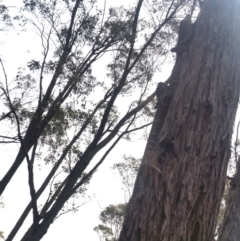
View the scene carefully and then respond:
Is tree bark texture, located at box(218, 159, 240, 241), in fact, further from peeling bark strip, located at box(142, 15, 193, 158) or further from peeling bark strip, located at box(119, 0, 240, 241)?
peeling bark strip, located at box(119, 0, 240, 241)

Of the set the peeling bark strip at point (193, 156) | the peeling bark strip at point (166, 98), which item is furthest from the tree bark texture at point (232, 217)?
the peeling bark strip at point (193, 156)

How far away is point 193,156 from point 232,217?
4221 mm

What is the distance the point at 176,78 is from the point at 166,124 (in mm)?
551

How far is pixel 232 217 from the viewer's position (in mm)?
5992

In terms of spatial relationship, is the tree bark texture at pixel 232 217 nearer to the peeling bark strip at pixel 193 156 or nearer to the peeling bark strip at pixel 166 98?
the peeling bark strip at pixel 166 98

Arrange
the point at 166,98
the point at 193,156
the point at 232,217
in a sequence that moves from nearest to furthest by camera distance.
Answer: the point at 193,156, the point at 166,98, the point at 232,217

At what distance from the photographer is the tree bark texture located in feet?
19.0

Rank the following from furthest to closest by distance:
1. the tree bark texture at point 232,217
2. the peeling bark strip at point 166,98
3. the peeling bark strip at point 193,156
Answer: the tree bark texture at point 232,217, the peeling bark strip at point 166,98, the peeling bark strip at point 193,156

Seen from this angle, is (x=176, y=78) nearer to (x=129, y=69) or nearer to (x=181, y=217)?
(x=181, y=217)

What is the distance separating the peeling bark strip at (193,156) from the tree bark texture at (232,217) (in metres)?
3.85

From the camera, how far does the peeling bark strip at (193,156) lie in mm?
2068

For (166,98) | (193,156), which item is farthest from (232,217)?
(193,156)

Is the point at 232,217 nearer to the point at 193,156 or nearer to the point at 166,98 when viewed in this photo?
the point at 166,98

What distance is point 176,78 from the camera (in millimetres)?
2824
